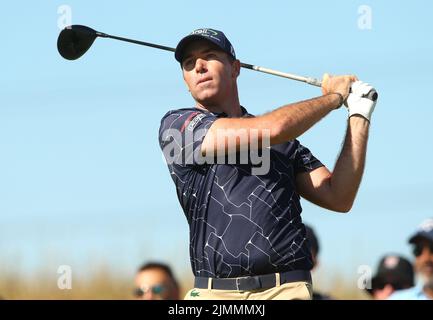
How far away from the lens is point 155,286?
11250 millimetres

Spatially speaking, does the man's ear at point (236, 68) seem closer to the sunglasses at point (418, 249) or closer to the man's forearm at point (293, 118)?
the man's forearm at point (293, 118)

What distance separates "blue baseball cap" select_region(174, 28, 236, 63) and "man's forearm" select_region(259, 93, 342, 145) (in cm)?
87

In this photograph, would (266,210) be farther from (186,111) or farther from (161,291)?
(161,291)

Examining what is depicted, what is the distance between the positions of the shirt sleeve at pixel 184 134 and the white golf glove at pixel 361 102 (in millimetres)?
1024

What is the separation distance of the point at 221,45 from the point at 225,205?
4.52 ft

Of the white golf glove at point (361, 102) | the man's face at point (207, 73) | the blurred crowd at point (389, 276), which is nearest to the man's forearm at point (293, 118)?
the white golf glove at point (361, 102)

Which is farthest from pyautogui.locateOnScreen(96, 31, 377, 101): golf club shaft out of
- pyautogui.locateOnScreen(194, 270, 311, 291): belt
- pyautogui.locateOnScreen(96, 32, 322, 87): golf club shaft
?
pyautogui.locateOnScreen(194, 270, 311, 291): belt

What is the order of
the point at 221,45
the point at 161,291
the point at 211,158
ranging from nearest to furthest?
the point at 211,158 → the point at 221,45 → the point at 161,291

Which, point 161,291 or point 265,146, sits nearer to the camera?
point 265,146

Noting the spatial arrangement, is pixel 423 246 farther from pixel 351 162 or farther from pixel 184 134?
pixel 184 134

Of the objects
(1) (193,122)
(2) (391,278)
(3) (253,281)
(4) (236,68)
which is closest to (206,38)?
(4) (236,68)

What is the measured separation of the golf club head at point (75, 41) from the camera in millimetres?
10562
